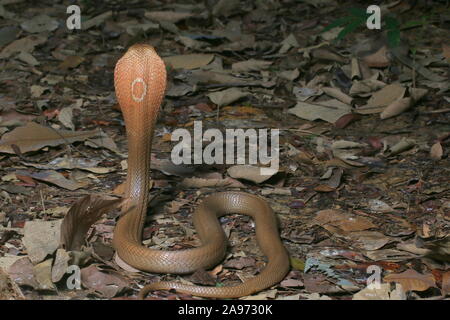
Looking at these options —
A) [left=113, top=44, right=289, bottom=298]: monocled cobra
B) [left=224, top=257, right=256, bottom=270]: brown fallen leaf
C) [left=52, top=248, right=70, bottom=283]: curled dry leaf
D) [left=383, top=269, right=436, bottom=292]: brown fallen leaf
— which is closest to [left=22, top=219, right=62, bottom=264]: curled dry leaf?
[left=52, top=248, right=70, bottom=283]: curled dry leaf

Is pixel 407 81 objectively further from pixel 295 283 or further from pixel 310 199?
pixel 295 283

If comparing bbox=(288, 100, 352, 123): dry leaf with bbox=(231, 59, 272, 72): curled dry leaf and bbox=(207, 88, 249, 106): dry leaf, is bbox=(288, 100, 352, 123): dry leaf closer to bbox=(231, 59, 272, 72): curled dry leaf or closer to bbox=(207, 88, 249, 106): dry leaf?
bbox=(207, 88, 249, 106): dry leaf

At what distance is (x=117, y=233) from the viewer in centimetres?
505

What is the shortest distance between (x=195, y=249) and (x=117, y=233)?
0.58 meters

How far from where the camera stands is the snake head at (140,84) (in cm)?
505

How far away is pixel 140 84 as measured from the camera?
5.03 metres

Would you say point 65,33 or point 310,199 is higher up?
point 65,33

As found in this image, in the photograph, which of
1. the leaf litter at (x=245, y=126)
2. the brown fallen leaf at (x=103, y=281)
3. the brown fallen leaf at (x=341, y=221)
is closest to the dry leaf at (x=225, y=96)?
the leaf litter at (x=245, y=126)

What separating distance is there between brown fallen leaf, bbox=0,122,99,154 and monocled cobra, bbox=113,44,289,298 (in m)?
1.40

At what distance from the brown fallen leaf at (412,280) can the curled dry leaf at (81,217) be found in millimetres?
1913

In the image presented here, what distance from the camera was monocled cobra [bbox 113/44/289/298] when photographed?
15.3ft

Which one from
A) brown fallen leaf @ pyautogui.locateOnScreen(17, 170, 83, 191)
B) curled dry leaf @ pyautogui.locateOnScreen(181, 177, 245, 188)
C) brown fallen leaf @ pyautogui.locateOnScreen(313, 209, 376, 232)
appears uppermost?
brown fallen leaf @ pyautogui.locateOnScreen(17, 170, 83, 191)

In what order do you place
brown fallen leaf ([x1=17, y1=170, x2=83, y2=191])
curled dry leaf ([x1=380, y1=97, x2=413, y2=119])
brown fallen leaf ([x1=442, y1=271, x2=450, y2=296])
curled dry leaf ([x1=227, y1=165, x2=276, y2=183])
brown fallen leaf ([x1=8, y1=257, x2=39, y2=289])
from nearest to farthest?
brown fallen leaf ([x1=8, y1=257, x2=39, y2=289]), brown fallen leaf ([x1=442, y1=271, x2=450, y2=296]), brown fallen leaf ([x1=17, y1=170, x2=83, y2=191]), curled dry leaf ([x1=227, y1=165, x2=276, y2=183]), curled dry leaf ([x1=380, y1=97, x2=413, y2=119])

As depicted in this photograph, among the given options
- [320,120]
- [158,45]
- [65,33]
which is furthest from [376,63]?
[65,33]
